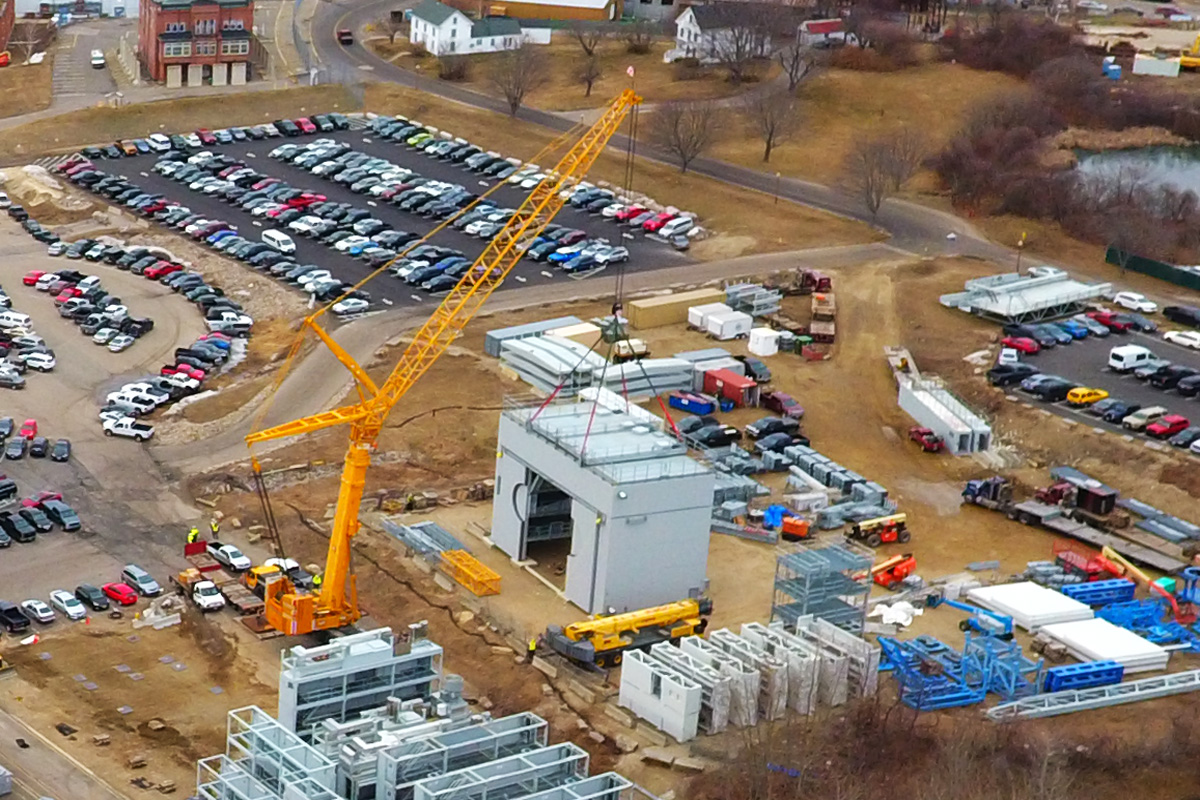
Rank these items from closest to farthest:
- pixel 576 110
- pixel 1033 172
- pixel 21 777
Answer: pixel 21 777, pixel 1033 172, pixel 576 110

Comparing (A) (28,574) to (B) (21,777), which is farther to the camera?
(A) (28,574)

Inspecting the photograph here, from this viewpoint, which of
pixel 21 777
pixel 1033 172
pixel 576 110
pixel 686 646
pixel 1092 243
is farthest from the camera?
pixel 576 110

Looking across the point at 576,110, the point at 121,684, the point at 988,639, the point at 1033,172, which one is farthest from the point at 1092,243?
the point at 121,684

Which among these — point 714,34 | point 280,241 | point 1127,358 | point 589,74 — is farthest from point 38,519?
point 714,34

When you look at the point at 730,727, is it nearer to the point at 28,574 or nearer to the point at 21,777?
Answer: the point at 21,777

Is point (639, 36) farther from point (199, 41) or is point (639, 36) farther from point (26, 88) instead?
point (26, 88)

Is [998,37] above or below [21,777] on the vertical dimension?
above

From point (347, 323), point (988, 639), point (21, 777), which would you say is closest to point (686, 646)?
point (988, 639)
